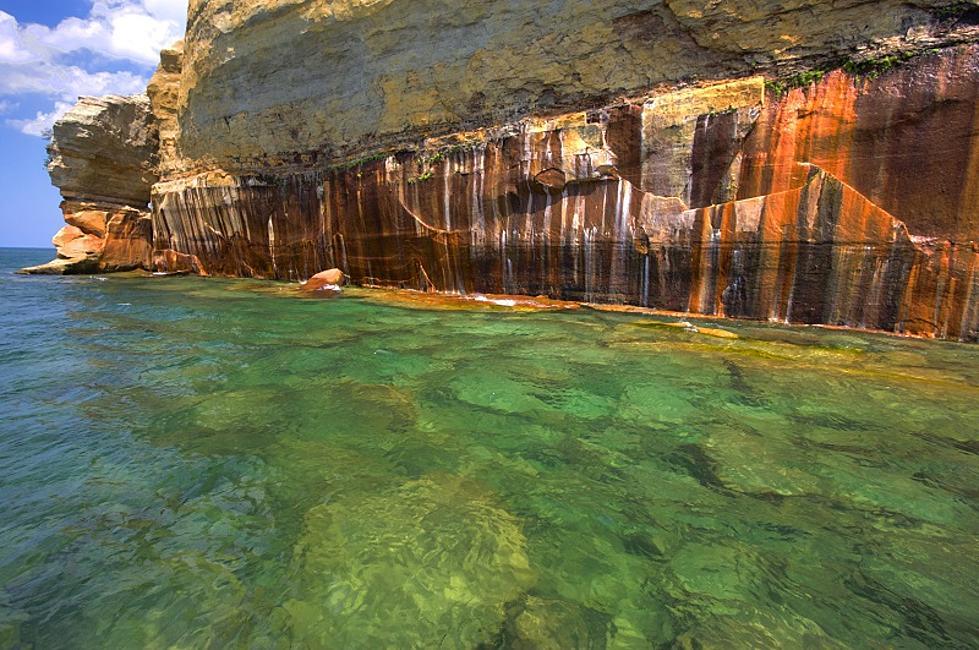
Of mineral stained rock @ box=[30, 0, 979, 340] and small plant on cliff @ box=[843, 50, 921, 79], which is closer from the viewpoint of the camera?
mineral stained rock @ box=[30, 0, 979, 340]

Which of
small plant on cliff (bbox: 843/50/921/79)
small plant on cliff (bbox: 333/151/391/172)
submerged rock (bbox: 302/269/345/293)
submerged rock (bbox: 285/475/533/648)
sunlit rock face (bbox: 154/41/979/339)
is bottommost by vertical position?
submerged rock (bbox: 285/475/533/648)

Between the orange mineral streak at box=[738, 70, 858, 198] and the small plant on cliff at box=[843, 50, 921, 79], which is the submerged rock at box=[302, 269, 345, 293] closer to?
the orange mineral streak at box=[738, 70, 858, 198]

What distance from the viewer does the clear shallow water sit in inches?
81.2

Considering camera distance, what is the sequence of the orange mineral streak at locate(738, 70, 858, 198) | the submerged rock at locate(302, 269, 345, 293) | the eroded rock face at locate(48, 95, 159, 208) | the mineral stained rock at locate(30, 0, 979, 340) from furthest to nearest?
1. the eroded rock face at locate(48, 95, 159, 208)
2. the submerged rock at locate(302, 269, 345, 293)
3. the orange mineral streak at locate(738, 70, 858, 198)
4. the mineral stained rock at locate(30, 0, 979, 340)

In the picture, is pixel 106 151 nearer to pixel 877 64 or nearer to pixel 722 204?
pixel 722 204

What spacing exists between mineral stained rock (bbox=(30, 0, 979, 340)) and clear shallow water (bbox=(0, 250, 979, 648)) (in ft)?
7.06

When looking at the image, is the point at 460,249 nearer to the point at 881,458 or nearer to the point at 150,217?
the point at 881,458

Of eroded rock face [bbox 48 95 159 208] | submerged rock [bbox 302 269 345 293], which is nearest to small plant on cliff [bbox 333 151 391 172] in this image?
submerged rock [bbox 302 269 345 293]

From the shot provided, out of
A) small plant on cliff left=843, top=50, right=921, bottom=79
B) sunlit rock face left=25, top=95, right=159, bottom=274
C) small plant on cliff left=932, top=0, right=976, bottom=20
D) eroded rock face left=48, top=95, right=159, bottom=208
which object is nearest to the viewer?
small plant on cliff left=932, top=0, right=976, bottom=20

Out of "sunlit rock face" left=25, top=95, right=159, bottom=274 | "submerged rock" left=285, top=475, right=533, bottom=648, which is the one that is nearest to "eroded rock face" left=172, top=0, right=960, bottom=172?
"sunlit rock face" left=25, top=95, right=159, bottom=274

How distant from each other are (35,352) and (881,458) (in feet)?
30.7

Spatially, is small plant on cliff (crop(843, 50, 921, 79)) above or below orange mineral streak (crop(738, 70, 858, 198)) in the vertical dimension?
above

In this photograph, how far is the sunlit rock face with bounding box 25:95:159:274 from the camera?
1947cm

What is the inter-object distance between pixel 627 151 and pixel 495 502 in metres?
7.87
